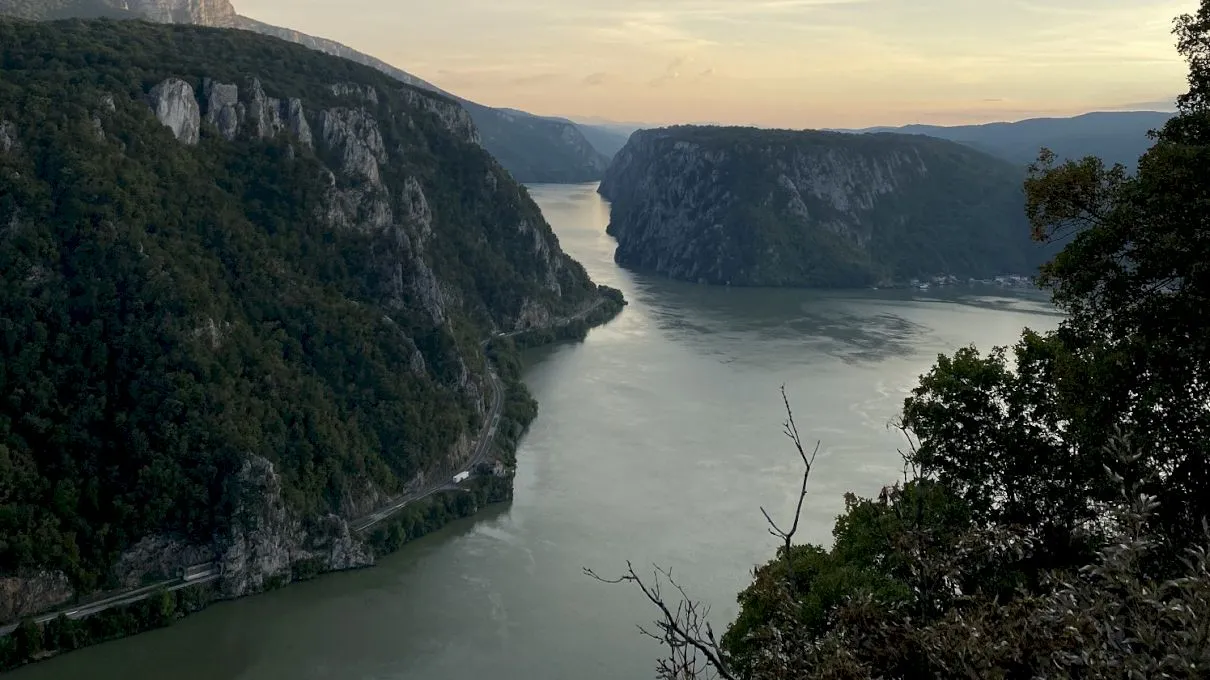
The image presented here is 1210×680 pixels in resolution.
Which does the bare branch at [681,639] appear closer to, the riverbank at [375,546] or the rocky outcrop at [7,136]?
the riverbank at [375,546]

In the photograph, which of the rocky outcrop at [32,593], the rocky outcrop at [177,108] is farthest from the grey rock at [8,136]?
the rocky outcrop at [32,593]

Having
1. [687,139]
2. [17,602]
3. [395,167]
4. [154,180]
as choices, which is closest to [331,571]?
[17,602]

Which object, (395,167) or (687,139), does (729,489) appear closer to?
(395,167)

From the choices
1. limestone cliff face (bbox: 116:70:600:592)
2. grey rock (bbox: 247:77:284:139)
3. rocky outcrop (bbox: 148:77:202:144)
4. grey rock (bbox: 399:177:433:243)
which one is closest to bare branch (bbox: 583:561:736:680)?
limestone cliff face (bbox: 116:70:600:592)

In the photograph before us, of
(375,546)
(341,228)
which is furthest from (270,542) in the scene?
(341,228)

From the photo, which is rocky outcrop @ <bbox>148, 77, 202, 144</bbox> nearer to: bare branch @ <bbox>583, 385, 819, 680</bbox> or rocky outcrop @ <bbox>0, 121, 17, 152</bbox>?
rocky outcrop @ <bbox>0, 121, 17, 152</bbox>

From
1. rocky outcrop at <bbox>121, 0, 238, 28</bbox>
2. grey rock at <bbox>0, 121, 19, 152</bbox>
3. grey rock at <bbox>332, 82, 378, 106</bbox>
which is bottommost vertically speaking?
grey rock at <bbox>0, 121, 19, 152</bbox>
